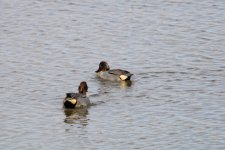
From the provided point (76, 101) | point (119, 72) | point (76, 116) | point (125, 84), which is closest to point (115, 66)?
point (119, 72)

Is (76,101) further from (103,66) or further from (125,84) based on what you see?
(103,66)

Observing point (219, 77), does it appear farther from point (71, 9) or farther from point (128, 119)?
point (71, 9)

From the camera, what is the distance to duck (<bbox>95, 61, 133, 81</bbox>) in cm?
3014

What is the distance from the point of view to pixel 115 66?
32344 millimetres

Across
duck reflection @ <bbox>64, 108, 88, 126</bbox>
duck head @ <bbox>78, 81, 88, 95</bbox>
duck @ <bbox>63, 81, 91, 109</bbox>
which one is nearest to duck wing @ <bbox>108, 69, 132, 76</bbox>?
duck head @ <bbox>78, 81, 88, 95</bbox>

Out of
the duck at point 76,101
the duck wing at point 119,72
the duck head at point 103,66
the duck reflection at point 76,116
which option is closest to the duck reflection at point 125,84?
the duck wing at point 119,72

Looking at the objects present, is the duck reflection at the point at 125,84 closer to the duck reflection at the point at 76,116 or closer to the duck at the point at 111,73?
the duck at the point at 111,73

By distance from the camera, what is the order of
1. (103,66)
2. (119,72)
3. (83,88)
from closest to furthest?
1. (83,88)
2. (119,72)
3. (103,66)

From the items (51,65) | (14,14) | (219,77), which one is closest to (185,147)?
(219,77)

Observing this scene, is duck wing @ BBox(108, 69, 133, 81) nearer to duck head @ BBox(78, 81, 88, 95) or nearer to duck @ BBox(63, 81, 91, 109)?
duck head @ BBox(78, 81, 88, 95)

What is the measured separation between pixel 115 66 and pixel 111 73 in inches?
58.9

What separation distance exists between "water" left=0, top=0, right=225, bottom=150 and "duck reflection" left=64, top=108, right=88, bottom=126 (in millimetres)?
51

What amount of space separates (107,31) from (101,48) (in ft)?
8.20

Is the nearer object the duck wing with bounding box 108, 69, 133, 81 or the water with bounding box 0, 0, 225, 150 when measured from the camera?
the water with bounding box 0, 0, 225, 150
